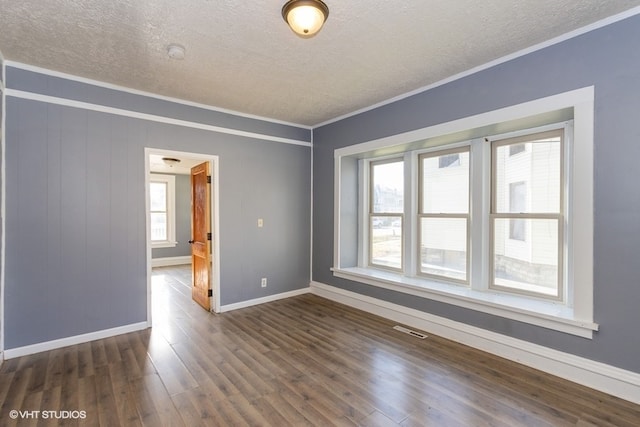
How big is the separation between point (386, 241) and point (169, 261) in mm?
6296

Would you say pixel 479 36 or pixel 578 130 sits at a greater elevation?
pixel 479 36

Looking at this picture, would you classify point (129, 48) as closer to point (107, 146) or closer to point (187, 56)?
point (187, 56)

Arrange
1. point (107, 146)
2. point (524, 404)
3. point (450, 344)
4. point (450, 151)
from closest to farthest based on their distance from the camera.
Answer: point (524, 404), point (450, 344), point (107, 146), point (450, 151)

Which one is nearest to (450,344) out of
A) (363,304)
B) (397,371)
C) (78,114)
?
(397,371)

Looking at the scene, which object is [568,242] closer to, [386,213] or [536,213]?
[536,213]

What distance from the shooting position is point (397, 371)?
8.74 ft

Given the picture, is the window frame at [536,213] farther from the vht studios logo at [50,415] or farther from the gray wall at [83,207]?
the vht studios logo at [50,415]

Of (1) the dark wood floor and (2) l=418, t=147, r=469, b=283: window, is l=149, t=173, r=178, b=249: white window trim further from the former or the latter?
(2) l=418, t=147, r=469, b=283: window

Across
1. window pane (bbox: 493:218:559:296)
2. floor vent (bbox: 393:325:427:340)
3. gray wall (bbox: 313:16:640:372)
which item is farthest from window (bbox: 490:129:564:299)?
floor vent (bbox: 393:325:427:340)

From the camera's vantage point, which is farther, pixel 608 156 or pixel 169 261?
pixel 169 261

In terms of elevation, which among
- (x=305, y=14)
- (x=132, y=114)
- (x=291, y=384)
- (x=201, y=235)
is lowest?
(x=291, y=384)

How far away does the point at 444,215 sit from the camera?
12.5 ft

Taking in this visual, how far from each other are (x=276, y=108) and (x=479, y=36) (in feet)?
8.49

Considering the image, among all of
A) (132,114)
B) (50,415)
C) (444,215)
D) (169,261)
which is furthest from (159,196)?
(444,215)
